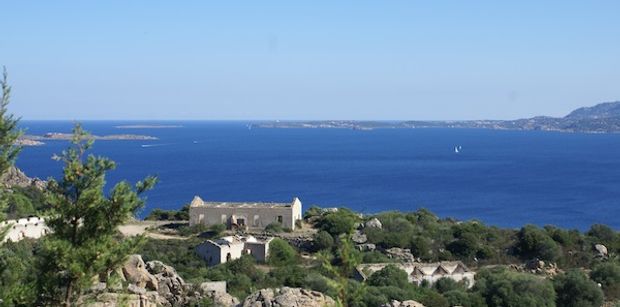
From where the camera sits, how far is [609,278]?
25.1 m

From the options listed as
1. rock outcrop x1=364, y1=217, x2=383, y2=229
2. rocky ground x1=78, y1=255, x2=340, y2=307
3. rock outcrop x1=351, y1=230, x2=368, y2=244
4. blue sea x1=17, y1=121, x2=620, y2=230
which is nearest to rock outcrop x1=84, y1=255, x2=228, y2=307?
rocky ground x1=78, y1=255, x2=340, y2=307

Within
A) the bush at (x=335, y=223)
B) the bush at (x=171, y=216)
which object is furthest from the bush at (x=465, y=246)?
the bush at (x=171, y=216)

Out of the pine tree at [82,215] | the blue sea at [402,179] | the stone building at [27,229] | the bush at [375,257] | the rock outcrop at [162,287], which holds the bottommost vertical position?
the blue sea at [402,179]

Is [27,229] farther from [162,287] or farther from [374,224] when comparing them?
[374,224]

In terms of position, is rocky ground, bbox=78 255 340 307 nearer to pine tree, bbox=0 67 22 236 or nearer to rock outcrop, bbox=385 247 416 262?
pine tree, bbox=0 67 22 236

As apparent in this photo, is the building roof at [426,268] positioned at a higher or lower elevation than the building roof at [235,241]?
lower

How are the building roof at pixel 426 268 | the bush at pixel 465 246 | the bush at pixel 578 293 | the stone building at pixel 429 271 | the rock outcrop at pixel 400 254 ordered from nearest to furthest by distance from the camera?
the bush at pixel 578 293 → the stone building at pixel 429 271 → the building roof at pixel 426 268 → the rock outcrop at pixel 400 254 → the bush at pixel 465 246

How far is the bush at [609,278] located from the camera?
24.6 m

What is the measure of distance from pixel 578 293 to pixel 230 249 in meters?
12.1

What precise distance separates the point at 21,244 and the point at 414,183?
6354 cm

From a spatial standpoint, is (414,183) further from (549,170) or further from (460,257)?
(460,257)

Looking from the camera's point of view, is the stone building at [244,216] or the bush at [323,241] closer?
the bush at [323,241]

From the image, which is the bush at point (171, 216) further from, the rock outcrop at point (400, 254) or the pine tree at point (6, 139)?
the pine tree at point (6, 139)

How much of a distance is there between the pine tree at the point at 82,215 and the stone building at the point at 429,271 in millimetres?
15957
